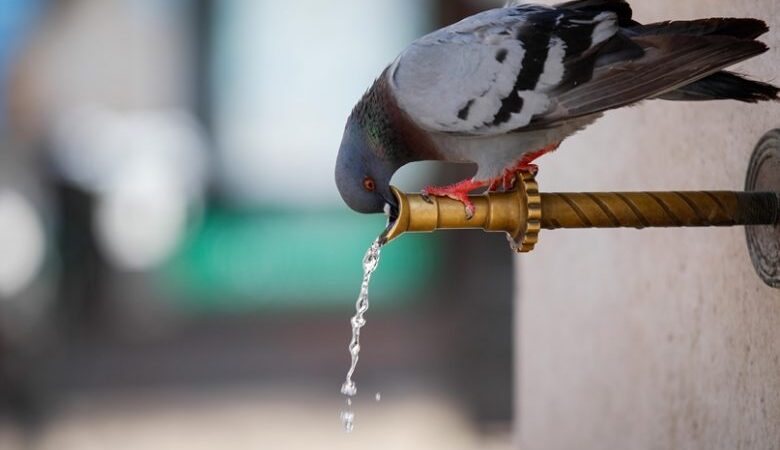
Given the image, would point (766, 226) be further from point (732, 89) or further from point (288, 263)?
point (288, 263)

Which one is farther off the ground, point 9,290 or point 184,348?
point 9,290

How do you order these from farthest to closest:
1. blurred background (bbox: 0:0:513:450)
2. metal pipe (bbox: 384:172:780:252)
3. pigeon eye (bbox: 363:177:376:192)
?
1. blurred background (bbox: 0:0:513:450)
2. pigeon eye (bbox: 363:177:376:192)
3. metal pipe (bbox: 384:172:780:252)

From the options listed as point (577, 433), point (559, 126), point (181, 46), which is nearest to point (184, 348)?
point (181, 46)

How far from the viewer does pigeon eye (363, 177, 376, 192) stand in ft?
3.55

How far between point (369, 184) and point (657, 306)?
0.35 metres

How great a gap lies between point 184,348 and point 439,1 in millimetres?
1615

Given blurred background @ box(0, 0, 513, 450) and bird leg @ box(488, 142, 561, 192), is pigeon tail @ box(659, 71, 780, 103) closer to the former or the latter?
bird leg @ box(488, 142, 561, 192)

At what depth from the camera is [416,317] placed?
11.7 ft

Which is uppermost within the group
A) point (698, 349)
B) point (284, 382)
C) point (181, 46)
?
point (181, 46)

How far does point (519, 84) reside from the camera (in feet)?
3.16

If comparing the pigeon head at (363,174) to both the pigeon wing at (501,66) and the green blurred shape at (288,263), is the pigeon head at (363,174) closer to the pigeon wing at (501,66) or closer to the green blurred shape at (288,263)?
the pigeon wing at (501,66)

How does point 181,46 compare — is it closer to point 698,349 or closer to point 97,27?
point 97,27

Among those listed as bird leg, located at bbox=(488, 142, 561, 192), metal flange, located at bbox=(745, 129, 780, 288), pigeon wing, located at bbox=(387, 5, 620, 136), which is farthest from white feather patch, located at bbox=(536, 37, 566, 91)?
metal flange, located at bbox=(745, 129, 780, 288)

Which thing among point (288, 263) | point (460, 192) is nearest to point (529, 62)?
point (460, 192)
